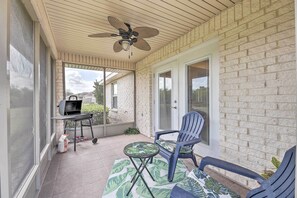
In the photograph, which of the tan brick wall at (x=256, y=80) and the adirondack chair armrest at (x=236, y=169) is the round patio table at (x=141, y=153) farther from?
the tan brick wall at (x=256, y=80)

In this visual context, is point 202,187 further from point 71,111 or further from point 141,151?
point 71,111

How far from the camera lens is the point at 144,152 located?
1906 millimetres

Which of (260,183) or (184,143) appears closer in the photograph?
(260,183)

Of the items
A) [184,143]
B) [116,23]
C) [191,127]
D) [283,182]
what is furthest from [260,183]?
[116,23]

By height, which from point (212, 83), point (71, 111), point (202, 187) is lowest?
point (202, 187)

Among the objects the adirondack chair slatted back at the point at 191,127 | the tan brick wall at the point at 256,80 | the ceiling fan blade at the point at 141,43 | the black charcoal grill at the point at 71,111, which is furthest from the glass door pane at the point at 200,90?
the black charcoal grill at the point at 71,111

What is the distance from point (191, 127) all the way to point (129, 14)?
6.87 feet

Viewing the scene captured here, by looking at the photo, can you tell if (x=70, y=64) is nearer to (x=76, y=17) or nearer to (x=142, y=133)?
(x=76, y=17)

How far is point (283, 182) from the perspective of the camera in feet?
3.41

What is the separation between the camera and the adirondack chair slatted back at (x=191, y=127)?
2.42m

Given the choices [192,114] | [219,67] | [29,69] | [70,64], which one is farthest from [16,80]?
[70,64]

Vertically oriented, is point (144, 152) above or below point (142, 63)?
below

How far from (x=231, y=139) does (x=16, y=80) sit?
8.81ft

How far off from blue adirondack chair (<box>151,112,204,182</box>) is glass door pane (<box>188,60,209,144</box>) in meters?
0.34
